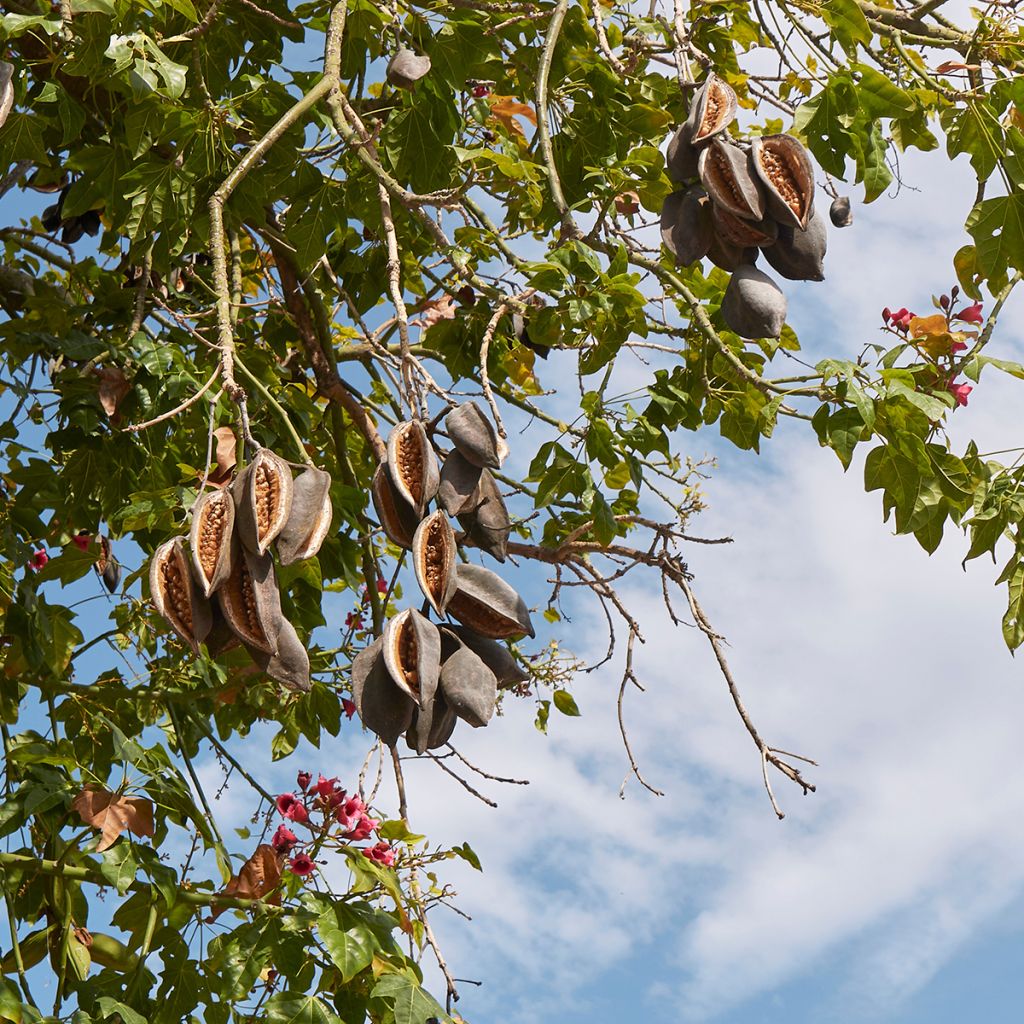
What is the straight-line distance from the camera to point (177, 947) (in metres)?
2.97

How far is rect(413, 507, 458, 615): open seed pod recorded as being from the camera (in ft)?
5.86

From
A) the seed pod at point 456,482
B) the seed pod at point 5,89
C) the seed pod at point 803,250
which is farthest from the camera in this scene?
the seed pod at point 5,89

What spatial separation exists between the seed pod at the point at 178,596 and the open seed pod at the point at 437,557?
307 mm

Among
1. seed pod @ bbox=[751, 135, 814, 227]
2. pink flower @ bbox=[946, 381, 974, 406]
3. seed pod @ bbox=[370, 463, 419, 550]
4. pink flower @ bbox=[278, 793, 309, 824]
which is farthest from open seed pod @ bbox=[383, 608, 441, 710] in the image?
pink flower @ bbox=[946, 381, 974, 406]

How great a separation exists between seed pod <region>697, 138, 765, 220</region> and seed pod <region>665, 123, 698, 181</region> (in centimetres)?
4

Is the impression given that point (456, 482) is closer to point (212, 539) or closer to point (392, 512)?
point (392, 512)

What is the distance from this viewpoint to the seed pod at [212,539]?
1794mm

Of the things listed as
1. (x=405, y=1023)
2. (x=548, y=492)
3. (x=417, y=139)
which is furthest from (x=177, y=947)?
(x=417, y=139)

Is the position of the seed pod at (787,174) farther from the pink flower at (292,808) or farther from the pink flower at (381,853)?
the pink flower at (292,808)

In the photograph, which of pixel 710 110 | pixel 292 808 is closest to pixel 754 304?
pixel 710 110

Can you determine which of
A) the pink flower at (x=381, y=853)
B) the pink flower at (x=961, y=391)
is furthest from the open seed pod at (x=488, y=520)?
the pink flower at (x=961, y=391)

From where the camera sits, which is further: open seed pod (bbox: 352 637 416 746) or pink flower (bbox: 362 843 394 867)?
pink flower (bbox: 362 843 394 867)

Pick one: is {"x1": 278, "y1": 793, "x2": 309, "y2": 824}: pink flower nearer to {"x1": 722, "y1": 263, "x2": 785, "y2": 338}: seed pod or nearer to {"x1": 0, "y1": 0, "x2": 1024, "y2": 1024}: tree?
{"x1": 0, "y1": 0, "x2": 1024, "y2": 1024}: tree

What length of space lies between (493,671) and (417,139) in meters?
1.56
